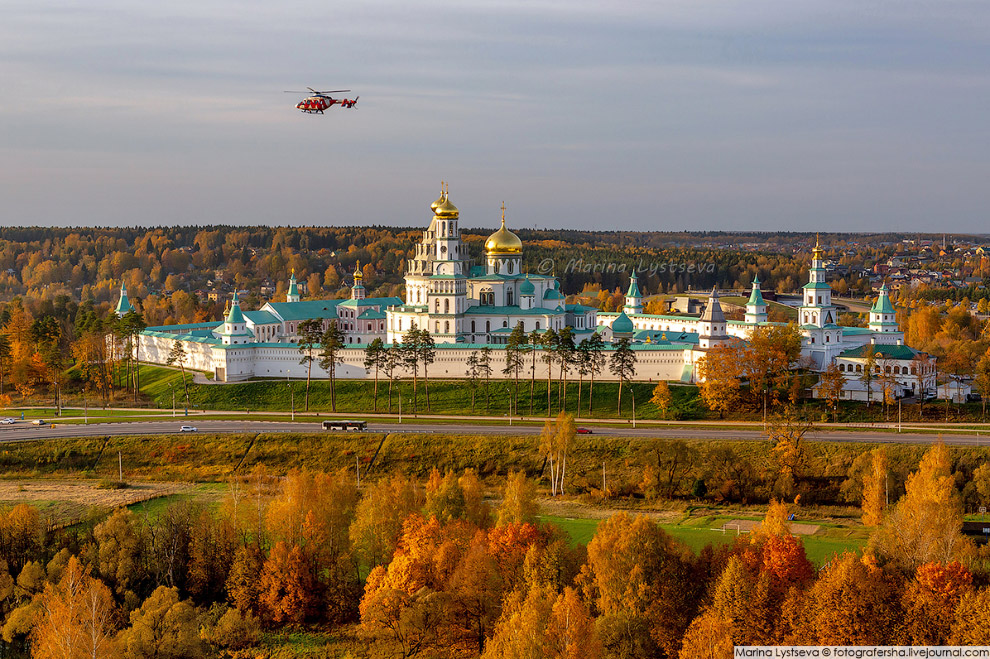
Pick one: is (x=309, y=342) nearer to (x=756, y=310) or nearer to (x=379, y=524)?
(x=756, y=310)

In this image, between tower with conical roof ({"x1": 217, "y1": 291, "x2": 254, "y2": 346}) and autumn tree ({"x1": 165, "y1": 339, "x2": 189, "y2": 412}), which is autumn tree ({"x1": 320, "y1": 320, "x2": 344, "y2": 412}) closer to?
tower with conical roof ({"x1": 217, "y1": 291, "x2": 254, "y2": 346})

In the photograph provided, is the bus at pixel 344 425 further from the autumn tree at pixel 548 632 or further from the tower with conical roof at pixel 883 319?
the tower with conical roof at pixel 883 319

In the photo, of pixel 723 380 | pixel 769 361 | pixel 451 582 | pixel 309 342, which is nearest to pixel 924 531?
pixel 451 582

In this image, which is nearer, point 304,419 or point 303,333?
point 304,419

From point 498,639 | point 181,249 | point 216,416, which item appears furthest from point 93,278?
point 498,639

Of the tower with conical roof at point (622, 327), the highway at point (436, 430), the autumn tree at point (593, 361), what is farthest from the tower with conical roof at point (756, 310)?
the highway at point (436, 430)

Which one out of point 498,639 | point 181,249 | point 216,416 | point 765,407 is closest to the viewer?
point 498,639

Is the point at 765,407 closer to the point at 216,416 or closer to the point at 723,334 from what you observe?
the point at 723,334
